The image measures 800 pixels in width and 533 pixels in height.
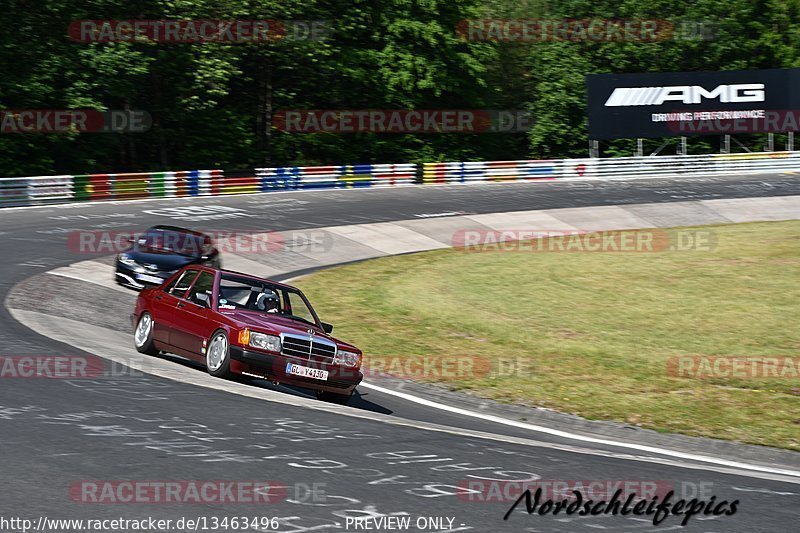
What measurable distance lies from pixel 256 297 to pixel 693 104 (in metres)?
42.7

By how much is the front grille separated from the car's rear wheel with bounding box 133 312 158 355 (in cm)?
271

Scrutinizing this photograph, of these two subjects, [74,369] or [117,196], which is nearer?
[74,369]

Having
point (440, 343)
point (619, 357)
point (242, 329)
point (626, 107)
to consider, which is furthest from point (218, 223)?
point (626, 107)

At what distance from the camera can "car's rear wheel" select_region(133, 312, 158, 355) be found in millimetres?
13500

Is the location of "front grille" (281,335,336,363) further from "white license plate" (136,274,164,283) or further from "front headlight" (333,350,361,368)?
"white license plate" (136,274,164,283)

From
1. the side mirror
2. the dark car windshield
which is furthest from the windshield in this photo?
the dark car windshield

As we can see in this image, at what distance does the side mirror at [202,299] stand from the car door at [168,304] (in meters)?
0.40

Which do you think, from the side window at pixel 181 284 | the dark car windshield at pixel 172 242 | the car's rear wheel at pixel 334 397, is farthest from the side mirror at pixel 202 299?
the dark car windshield at pixel 172 242

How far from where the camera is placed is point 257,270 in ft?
81.7

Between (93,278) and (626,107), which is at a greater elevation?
(626,107)

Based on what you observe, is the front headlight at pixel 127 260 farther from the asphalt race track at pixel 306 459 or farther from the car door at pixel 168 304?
the asphalt race track at pixel 306 459

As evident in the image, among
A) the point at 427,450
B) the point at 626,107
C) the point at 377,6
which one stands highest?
the point at 377,6

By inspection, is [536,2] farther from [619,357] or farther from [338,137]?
[619,357]

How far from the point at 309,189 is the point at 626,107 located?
60.9 feet
